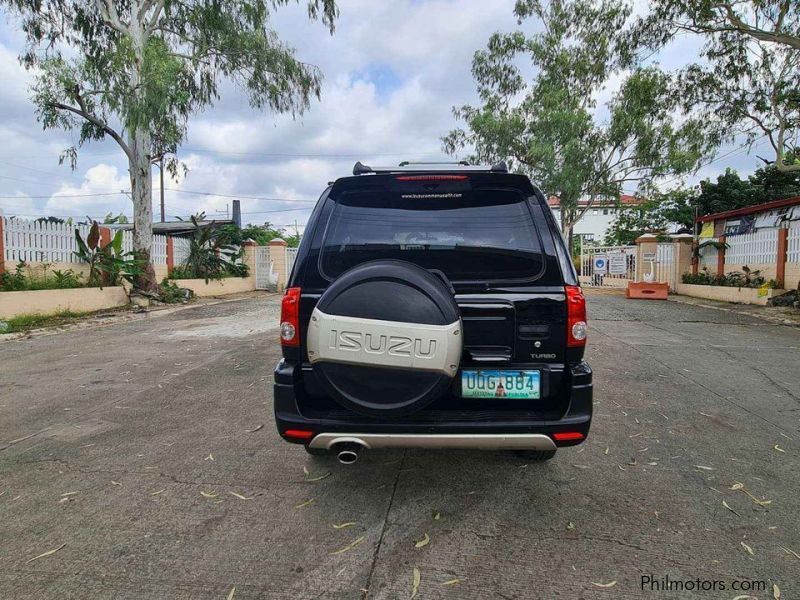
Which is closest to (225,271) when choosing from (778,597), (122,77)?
(122,77)

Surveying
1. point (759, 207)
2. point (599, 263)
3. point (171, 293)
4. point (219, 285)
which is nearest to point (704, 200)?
point (599, 263)

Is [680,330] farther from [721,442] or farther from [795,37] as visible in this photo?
[795,37]

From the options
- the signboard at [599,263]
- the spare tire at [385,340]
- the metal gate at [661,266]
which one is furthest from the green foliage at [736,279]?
the spare tire at [385,340]

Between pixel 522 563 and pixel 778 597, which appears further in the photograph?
pixel 522 563

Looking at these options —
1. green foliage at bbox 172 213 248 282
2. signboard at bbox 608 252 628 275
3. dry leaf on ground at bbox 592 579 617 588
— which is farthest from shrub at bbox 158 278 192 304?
signboard at bbox 608 252 628 275

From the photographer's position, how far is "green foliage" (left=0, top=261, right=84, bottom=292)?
9.45 metres

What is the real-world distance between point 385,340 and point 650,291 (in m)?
14.7

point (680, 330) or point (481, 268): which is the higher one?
point (481, 268)

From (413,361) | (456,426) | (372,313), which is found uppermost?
(372,313)

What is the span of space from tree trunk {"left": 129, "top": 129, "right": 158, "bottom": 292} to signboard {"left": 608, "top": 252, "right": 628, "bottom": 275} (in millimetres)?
15988

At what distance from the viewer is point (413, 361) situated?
6.91 ft

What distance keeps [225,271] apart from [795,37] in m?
16.9

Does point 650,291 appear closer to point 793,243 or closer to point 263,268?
point 793,243

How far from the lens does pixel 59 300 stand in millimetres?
10094
